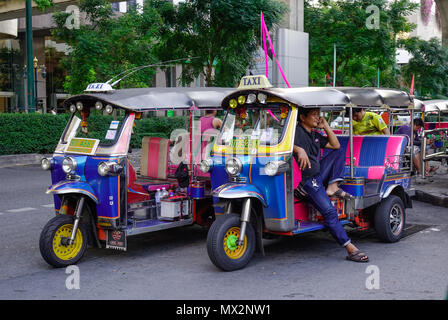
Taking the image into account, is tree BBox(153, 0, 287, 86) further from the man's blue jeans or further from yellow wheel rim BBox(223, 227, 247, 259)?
yellow wheel rim BBox(223, 227, 247, 259)

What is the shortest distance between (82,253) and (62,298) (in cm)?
132

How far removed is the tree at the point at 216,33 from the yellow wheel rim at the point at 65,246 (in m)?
12.5

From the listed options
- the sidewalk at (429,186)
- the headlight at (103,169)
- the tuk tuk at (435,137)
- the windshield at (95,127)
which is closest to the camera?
the headlight at (103,169)

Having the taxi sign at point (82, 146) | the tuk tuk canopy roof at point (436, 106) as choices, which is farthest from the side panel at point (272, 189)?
the tuk tuk canopy roof at point (436, 106)

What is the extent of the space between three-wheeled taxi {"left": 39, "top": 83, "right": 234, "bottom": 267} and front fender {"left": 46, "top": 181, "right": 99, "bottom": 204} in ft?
0.04

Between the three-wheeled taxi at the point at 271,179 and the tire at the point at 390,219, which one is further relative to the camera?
the tire at the point at 390,219

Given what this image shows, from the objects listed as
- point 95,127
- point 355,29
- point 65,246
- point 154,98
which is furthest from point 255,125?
point 355,29

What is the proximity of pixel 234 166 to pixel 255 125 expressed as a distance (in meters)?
0.65

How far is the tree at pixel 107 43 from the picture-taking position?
1900 centimetres

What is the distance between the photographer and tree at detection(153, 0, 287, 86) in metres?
18.0

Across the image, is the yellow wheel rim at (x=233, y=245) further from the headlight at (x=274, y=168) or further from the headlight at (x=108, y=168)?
the headlight at (x=108, y=168)

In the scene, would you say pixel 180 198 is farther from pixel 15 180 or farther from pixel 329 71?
pixel 329 71

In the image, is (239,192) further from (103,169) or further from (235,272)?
(103,169)
